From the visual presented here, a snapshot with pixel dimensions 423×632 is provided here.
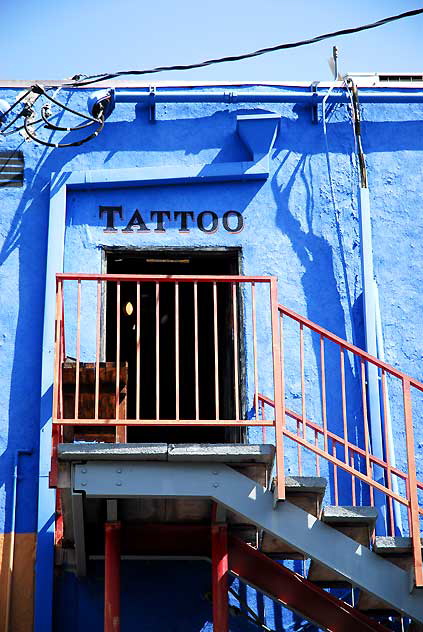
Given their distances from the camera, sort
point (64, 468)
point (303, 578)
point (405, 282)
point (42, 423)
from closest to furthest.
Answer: point (64, 468), point (303, 578), point (42, 423), point (405, 282)

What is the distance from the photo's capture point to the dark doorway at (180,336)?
37.6 feet

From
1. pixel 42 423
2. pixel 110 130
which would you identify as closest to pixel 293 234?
pixel 110 130

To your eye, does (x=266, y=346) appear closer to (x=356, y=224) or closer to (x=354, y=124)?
(x=356, y=224)

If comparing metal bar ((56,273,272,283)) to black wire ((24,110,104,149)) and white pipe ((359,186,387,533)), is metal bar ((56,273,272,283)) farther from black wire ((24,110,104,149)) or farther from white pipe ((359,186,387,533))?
white pipe ((359,186,387,533))

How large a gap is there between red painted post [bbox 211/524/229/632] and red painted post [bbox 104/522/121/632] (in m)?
0.72

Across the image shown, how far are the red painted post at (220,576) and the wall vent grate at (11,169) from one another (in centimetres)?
392

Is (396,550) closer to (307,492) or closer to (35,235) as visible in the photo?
(307,492)

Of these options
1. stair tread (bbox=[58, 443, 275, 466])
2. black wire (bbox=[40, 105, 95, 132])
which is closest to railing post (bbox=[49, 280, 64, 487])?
stair tread (bbox=[58, 443, 275, 466])

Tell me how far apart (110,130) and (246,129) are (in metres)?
1.28

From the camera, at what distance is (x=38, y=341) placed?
11.0 meters

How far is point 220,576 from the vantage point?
30.4 feet

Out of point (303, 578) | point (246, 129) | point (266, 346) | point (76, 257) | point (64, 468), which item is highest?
point (246, 129)

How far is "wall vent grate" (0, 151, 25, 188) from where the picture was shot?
11.5m

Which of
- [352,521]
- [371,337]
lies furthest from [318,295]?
[352,521]
